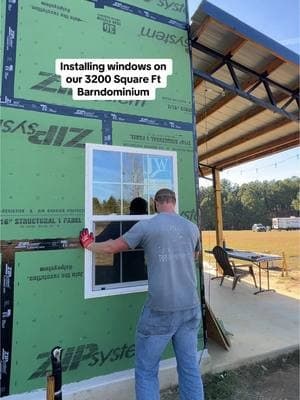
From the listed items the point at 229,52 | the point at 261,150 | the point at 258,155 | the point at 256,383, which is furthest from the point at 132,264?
the point at 258,155

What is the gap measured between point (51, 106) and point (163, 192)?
1.35 meters

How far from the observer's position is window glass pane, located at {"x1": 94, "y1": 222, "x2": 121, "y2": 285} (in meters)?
2.99

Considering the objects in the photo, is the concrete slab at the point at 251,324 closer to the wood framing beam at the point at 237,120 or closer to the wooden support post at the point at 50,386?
the wooden support post at the point at 50,386

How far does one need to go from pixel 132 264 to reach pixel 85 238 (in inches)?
26.6

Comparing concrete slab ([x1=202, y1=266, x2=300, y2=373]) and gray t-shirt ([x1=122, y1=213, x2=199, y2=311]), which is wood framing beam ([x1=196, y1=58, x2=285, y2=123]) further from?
concrete slab ([x1=202, y1=266, x2=300, y2=373])

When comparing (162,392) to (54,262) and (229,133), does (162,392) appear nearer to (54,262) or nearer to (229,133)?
(54,262)

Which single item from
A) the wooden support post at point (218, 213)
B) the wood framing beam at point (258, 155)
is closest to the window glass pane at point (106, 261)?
the wood framing beam at point (258, 155)

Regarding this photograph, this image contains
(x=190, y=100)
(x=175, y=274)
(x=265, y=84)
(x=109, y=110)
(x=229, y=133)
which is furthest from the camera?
(x=229, y=133)

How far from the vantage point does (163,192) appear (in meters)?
2.65

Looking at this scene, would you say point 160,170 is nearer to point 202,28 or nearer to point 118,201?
point 118,201

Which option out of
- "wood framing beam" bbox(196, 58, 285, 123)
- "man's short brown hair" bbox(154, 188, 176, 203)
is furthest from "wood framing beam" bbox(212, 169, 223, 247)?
"man's short brown hair" bbox(154, 188, 176, 203)

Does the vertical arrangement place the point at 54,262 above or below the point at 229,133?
below

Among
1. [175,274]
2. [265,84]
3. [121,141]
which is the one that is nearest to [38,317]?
[175,274]

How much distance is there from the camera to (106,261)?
3.04 meters
